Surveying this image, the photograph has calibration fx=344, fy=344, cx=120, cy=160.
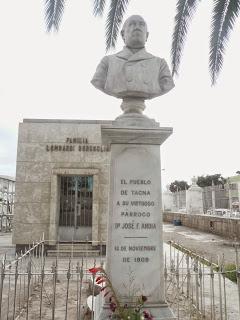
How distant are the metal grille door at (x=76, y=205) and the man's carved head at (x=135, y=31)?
874 centimetres

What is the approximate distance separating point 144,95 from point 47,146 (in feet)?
28.6

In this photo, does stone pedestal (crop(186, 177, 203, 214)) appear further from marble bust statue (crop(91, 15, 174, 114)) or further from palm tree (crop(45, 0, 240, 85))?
marble bust statue (crop(91, 15, 174, 114))

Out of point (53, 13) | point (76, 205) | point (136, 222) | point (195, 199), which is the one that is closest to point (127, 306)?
point (136, 222)

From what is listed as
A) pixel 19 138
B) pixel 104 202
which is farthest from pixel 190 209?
pixel 19 138

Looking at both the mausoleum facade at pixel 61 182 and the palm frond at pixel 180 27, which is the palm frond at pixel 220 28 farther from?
the mausoleum facade at pixel 61 182

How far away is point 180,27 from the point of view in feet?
21.1

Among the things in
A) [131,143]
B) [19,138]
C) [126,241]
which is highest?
[19,138]

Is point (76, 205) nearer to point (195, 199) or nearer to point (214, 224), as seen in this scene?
point (214, 224)

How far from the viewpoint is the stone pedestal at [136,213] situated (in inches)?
153

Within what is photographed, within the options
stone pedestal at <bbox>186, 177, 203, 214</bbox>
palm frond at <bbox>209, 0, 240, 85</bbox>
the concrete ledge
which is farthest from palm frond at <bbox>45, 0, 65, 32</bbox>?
stone pedestal at <bbox>186, 177, 203, 214</bbox>

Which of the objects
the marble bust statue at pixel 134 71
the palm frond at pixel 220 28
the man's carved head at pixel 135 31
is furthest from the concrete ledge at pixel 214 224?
the man's carved head at pixel 135 31

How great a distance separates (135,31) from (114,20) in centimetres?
236

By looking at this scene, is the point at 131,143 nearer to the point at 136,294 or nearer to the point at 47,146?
the point at 136,294

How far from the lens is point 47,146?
1253 cm
